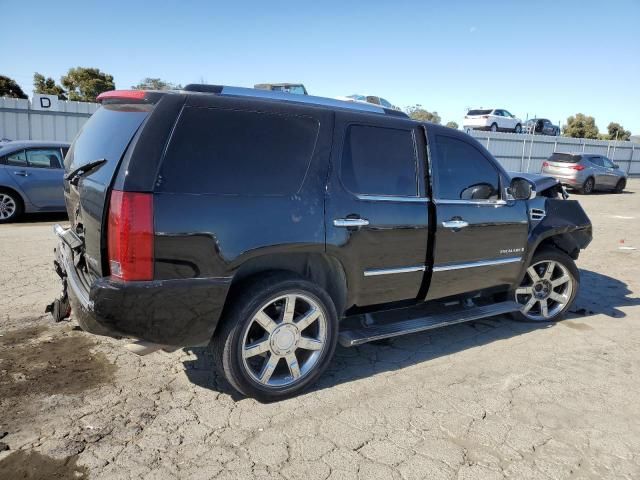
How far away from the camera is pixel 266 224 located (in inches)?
118

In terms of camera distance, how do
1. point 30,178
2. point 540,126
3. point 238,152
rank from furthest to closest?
point 540,126 < point 30,178 < point 238,152

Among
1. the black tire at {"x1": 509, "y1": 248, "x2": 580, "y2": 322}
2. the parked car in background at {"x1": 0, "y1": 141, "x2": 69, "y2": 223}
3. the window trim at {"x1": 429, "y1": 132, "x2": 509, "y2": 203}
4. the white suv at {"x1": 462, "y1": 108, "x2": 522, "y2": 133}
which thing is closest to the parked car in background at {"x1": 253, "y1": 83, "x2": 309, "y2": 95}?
the window trim at {"x1": 429, "y1": 132, "x2": 509, "y2": 203}

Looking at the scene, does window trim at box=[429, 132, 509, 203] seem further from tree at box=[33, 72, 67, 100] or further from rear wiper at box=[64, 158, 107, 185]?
tree at box=[33, 72, 67, 100]

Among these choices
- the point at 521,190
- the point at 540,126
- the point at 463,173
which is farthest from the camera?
the point at 540,126

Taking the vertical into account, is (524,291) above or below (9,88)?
below

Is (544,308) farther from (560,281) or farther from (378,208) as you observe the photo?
(378,208)

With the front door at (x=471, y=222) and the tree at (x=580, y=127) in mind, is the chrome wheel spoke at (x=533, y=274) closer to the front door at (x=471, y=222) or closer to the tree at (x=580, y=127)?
the front door at (x=471, y=222)

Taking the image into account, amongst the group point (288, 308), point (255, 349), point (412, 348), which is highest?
point (288, 308)

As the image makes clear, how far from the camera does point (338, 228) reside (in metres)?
3.32

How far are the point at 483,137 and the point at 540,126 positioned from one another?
1479 cm

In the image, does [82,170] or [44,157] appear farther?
[44,157]

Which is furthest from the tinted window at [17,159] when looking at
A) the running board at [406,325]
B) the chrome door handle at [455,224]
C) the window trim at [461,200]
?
the chrome door handle at [455,224]

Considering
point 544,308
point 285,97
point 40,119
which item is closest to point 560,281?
point 544,308

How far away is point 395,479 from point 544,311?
3.18 m
